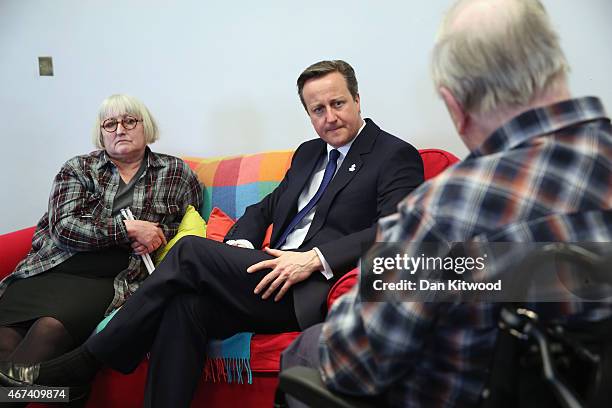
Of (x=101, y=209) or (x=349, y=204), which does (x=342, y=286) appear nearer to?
(x=349, y=204)

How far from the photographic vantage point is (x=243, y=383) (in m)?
1.88

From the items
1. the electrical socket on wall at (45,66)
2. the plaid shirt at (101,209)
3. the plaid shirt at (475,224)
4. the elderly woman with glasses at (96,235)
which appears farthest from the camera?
the electrical socket on wall at (45,66)

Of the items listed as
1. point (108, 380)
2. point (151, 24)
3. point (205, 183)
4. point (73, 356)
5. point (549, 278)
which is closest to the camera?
point (549, 278)

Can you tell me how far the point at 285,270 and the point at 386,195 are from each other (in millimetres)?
408

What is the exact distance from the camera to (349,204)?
1.98 metres

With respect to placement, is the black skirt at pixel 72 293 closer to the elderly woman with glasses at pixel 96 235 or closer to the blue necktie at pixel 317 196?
the elderly woman with glasses at pixel 96 235

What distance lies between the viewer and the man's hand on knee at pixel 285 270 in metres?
1.78

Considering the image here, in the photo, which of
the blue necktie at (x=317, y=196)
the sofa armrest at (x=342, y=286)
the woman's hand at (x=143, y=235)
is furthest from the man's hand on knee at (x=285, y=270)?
the woman's hand at (x=143, y=235)

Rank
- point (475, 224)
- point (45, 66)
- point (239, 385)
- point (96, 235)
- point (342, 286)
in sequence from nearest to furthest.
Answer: point (475, 224) → point (342, 286) → point (239, 385) → point (96, 235) → point (45, 66)

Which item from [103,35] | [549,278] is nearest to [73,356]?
[549,278]

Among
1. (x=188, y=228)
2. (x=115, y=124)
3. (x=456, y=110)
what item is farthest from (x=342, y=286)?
(x=115, y=124)

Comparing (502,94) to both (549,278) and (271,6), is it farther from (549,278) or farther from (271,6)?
(271,6)

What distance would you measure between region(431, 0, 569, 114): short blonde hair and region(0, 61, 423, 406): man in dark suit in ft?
3.07

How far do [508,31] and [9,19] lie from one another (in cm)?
295
